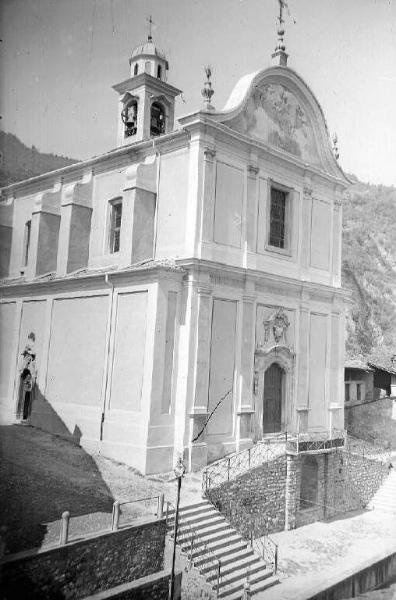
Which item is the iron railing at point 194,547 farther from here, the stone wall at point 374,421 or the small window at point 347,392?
the small window at point 347,392

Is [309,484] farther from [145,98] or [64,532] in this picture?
[145,98]

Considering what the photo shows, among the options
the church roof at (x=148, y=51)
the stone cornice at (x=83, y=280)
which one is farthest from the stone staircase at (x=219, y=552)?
the church roof at (x=148, y=51)

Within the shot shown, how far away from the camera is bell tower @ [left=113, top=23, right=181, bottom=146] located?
22391 mm

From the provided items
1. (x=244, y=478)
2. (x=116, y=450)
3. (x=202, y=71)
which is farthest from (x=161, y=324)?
(x=202, y=71)

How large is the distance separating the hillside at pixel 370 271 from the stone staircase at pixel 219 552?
31.1 meters

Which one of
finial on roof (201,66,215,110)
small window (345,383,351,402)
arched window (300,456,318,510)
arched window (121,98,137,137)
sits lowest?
arched window (300,456,318,510)

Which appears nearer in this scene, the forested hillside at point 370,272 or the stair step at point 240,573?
the stair step at point 240,573

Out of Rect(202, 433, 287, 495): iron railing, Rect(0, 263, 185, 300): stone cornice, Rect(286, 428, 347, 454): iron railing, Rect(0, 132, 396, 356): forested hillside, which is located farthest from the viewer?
Rect(0, 132, 396, 356): forested hillside

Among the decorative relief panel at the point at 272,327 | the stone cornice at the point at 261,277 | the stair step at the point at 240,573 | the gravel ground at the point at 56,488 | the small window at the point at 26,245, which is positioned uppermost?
the small window at the point at 26,245

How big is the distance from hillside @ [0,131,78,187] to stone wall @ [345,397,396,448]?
58.9 feet

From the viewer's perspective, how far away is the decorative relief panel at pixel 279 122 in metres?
19.8

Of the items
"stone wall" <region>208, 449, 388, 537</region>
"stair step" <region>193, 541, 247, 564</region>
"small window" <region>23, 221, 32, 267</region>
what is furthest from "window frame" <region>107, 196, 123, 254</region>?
"stair step" <region>193, 541, 247, 564</region>

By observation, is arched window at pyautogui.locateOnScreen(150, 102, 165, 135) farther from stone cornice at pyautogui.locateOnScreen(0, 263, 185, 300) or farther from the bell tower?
stone cornice at pyautogui.locateOnScreen(0, 263, 185, 300)

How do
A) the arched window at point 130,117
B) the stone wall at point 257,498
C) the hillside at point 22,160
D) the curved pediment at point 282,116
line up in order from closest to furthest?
the hillside at point 22,160, the stone wall at point 257,498, the curved pediment at point 282,116, the arched window at point 130,117
